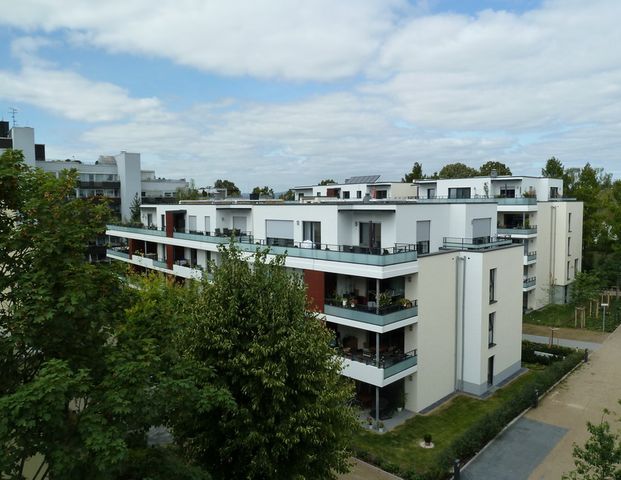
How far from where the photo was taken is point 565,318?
43.2m

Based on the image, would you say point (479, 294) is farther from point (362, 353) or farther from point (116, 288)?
point (116, 288)

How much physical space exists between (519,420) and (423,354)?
18.0ft

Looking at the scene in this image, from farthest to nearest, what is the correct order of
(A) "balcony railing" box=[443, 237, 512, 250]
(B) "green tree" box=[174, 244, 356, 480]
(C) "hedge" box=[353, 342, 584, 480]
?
(A) "balcony railing" box=[443, 237, 512, 250]
(C) "hedge" box=[353, 342, 584, 480]
(B) "green tree" box=[174, 244, 356, 480]

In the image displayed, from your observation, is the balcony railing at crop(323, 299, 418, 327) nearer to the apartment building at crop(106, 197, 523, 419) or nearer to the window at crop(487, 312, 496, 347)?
the apartment building at crop(106, 197, 523, 419)

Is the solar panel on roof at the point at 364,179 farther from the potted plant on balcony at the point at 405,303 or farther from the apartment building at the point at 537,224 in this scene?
the potted plant on balcony at the point at 405,303

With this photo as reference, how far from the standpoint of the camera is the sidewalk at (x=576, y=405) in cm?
2005

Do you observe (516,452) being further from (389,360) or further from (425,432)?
(389,360)

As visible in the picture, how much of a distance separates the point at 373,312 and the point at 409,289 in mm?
2665

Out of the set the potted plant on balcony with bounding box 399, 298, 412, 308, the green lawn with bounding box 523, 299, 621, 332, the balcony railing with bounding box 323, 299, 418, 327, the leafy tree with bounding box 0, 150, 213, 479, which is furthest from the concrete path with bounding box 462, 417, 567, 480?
the green lawn with bounding box 523, 299, 621, 332

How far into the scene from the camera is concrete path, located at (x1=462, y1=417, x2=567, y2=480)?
760 inches

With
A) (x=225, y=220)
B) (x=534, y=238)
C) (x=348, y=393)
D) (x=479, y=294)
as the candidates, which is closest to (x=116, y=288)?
(x=348, y=393)

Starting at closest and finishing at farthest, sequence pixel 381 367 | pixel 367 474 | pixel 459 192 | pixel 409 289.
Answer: pixel 367 474 → pixel 381 367 → pixel 409 289 → pixel 459 192

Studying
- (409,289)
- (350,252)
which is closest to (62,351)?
(350,252)

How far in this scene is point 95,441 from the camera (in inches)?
336
